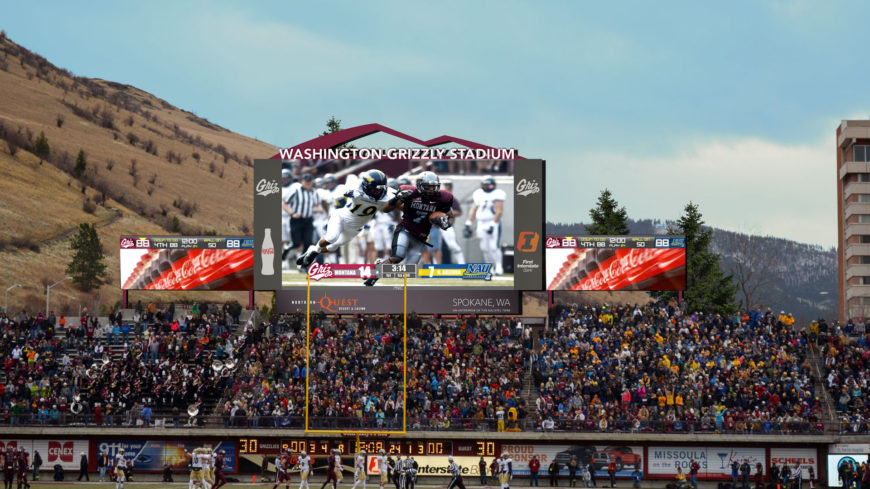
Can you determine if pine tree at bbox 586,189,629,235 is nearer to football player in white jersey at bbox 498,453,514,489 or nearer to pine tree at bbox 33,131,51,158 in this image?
football player in white jersey at bbox 498,453,514,489

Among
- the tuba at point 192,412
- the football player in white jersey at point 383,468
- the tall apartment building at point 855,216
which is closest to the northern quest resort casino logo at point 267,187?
the tuba at point 192,412

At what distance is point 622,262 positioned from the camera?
47.8 metres

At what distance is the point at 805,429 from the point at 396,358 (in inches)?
617

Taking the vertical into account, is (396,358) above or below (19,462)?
above

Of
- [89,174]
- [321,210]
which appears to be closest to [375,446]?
[321,210]

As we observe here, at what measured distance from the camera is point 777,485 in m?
39.3

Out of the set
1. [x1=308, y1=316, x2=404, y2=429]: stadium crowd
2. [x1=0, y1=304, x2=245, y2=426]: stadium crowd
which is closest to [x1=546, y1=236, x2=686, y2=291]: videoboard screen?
[x1=308, y1=316, x2=404, y2=429]: stadium crowd

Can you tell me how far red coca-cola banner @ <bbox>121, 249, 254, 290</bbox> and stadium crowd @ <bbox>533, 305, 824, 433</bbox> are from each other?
43.2 feet

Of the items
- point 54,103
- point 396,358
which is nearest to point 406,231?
point 396,358

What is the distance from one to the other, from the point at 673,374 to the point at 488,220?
30.8 ft

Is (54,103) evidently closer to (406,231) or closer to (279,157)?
(279,157)

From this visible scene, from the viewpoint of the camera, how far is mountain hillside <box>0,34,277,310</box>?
3728 inches

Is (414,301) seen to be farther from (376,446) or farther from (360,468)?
(360,468)

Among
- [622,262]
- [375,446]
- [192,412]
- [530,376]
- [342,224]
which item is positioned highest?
[342,224]
